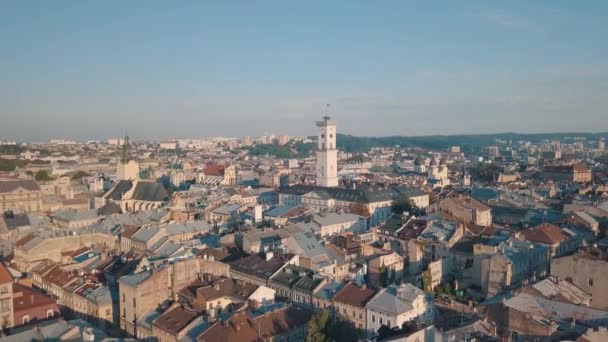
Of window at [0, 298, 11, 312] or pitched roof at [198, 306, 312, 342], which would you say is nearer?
pitched roof at [198, 306, 312, 342]

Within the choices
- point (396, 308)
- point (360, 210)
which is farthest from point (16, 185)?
point (396, 308)

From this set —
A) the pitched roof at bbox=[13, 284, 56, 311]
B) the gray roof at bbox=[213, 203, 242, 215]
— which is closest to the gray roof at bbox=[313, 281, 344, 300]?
the pitched roof at bbox=[13, 284, 56, 311]

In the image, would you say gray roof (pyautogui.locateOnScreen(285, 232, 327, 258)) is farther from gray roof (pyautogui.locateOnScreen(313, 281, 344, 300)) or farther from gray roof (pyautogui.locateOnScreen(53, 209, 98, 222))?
gray roof (pyautogui.locateOnScreen(53, 209, 98, 222))

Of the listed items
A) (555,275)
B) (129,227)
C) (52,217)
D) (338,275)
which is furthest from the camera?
(52,217)

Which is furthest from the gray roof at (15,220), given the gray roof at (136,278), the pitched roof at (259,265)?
the gray roof at (136,278)

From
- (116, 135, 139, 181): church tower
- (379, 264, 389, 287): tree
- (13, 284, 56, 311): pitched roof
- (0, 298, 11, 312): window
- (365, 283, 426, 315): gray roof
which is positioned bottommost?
(379, 264, 389, 287): tree

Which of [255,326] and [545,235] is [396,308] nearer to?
[255,326]

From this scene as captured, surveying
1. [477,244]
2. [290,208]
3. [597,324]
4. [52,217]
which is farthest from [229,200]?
Result: [597,324]

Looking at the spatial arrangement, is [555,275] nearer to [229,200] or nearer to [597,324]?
[597,324]
